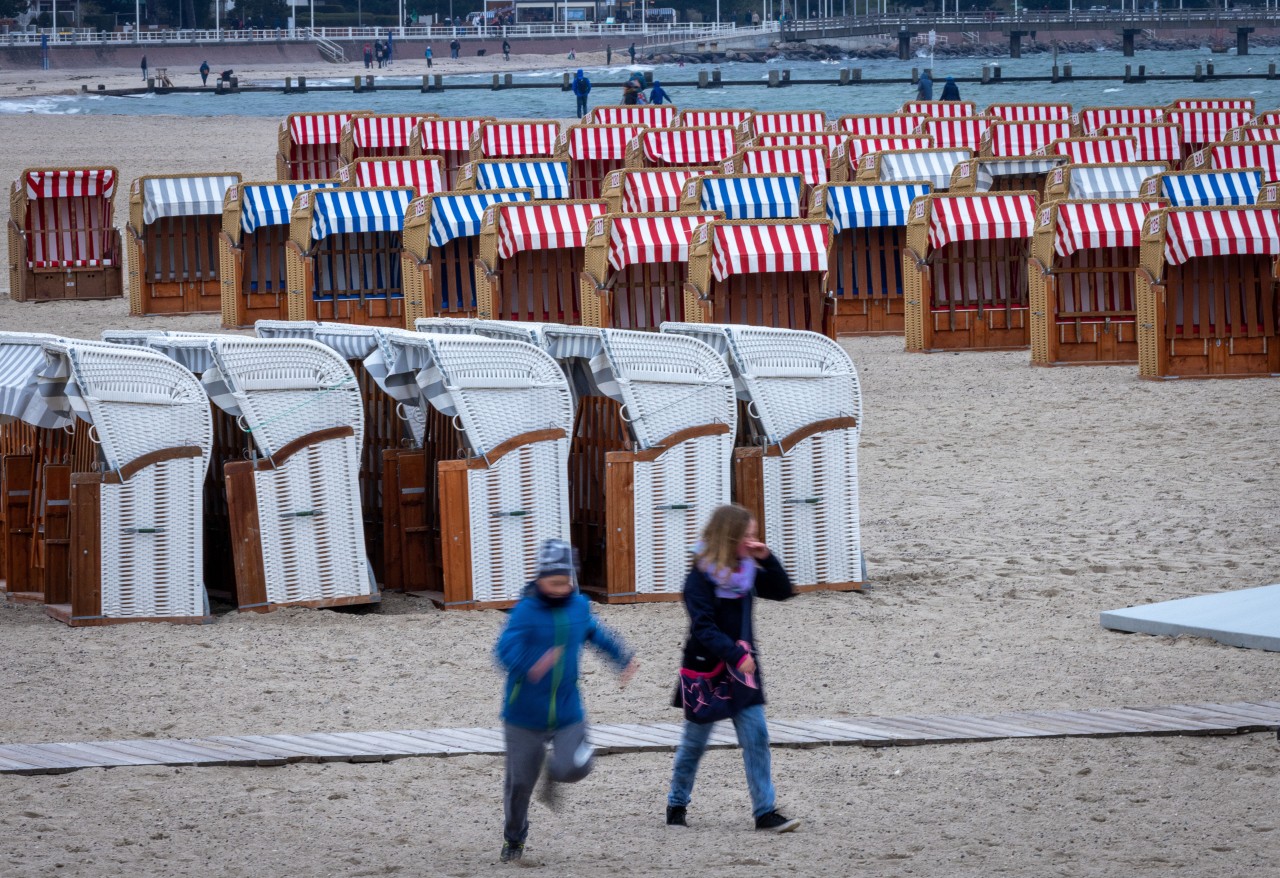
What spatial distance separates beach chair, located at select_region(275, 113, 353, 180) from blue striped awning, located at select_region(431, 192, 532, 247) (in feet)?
38.7

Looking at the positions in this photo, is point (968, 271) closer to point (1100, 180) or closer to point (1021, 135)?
point (1100, 180)

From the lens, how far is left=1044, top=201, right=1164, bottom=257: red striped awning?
16.8m

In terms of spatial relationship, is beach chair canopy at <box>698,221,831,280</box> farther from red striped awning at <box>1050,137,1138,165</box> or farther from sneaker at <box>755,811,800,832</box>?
sneaker at <box>755,811,800,832</box>

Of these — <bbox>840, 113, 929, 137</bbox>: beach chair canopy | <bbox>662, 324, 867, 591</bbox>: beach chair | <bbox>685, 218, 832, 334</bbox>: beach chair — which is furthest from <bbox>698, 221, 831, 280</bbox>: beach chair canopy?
<bbox>840, 113, 929, 137</bbox>: beach chair canopy

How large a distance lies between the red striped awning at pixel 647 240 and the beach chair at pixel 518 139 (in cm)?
1127

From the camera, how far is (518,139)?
28.3 metres

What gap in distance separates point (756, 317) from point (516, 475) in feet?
26.8

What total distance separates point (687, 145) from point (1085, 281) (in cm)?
1002

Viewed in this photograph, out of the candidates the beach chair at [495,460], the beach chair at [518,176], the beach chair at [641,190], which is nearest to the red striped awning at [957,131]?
the beach chair at [641,190]

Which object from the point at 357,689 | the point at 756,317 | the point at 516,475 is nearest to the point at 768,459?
the point at 516,475

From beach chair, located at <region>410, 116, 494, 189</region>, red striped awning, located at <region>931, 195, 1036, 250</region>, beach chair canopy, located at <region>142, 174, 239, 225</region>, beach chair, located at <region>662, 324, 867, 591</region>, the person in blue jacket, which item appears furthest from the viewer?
beach chair, located at <region>410, 116, 494, 189</region>

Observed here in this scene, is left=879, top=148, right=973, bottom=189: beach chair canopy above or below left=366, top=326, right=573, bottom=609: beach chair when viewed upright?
above

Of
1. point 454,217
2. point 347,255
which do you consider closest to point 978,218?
point 454,217

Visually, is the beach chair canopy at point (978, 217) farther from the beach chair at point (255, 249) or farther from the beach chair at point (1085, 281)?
the beach chair at point (255, 249)
